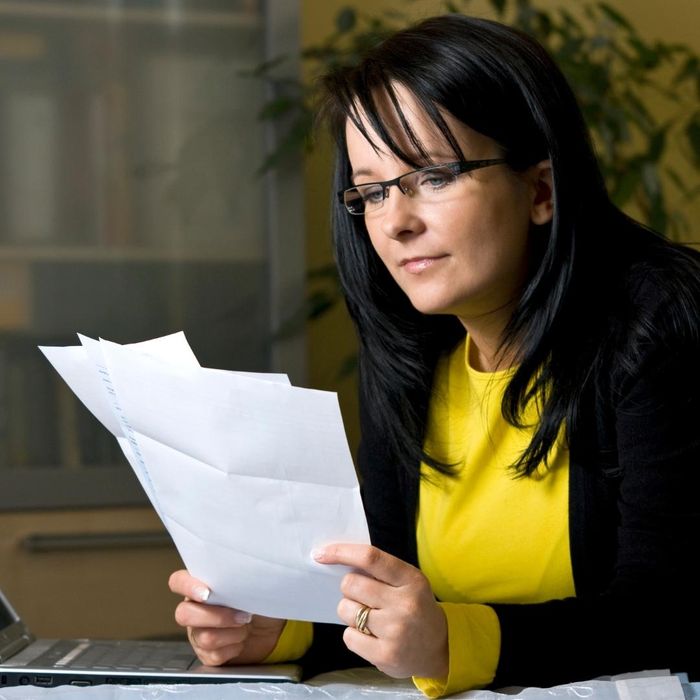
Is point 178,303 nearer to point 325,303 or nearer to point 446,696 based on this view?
point 325,303

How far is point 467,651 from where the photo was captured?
2.64 feet

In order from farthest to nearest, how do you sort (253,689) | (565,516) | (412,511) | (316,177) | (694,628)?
1. (316,177)
2. (412,511)
3. (565,516)
4. (694,628)
5. (253,689)

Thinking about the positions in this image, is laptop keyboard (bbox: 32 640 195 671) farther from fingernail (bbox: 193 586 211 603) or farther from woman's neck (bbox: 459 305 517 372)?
woman's neck (bbox: 459 305 517 372)

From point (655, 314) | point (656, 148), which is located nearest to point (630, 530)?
point (655, 314)

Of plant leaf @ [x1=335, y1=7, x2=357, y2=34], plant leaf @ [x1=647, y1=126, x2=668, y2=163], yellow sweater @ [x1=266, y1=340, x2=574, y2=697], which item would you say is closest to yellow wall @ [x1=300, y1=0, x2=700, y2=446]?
plant leaf @ [x1=335, y1=7, x2=357, y2=34]

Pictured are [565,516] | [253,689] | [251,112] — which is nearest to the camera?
[253,689]

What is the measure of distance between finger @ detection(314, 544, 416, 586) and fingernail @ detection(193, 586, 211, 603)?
0.54ft

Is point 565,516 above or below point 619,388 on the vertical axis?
below

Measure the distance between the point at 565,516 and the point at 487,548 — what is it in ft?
0.32

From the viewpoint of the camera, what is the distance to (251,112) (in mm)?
2260

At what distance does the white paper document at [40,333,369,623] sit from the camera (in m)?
0.72

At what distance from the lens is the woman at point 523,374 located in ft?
3.00

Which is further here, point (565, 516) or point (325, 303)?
point (325, 303)

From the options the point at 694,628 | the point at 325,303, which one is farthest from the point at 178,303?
the point at 694,628
